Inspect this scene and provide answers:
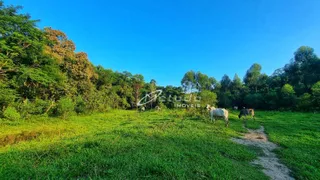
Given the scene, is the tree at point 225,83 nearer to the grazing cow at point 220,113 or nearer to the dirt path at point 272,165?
the grazing cow at point 220,113

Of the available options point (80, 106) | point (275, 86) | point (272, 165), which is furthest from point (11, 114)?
point (275, 86)

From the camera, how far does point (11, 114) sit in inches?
475

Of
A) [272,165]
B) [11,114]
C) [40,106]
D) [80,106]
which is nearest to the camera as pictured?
[272,165]

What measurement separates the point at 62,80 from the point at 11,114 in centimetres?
590

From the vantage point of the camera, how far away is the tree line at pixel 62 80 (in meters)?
13.2

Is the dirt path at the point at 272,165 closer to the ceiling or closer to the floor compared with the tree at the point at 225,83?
closer to the floor

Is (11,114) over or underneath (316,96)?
underneath

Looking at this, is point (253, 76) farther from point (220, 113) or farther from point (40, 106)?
point (40, 106)

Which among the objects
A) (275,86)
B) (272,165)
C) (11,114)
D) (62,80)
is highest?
(275,86)

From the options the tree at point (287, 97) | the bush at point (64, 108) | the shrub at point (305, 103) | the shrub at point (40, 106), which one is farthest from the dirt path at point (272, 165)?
A: the tree at point (287, 97)

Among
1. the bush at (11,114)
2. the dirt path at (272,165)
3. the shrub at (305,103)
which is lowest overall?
the dirt path at (272,165)

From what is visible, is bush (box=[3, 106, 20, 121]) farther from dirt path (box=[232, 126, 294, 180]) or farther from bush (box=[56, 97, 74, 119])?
dirt path (box=[232, 126, 294, 180])

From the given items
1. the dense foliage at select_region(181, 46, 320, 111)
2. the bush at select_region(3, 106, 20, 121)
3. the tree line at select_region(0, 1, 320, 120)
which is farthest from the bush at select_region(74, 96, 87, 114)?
the dense foliage at select_region(181, 46, 320, 111)

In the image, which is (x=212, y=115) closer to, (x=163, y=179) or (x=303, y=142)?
(x=303, y=142)
